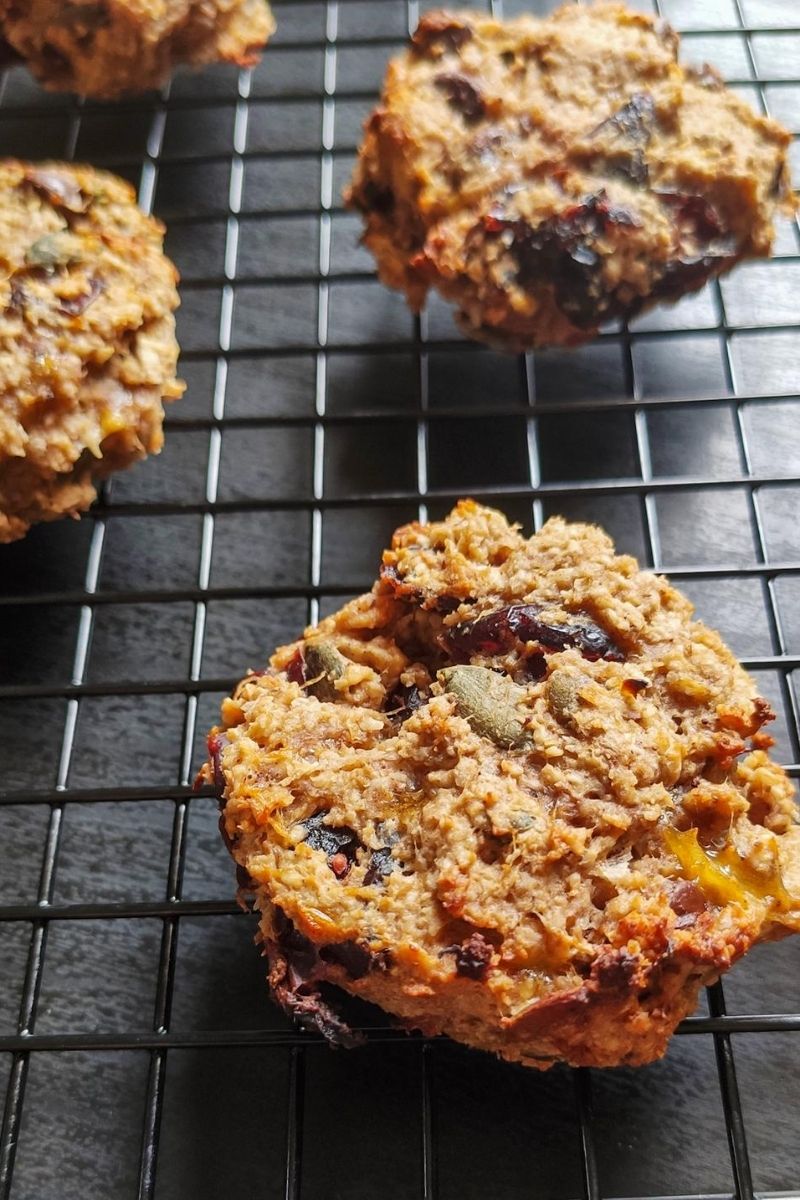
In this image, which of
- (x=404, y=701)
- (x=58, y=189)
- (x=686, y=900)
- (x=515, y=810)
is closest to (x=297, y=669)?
(x=404, y=701)

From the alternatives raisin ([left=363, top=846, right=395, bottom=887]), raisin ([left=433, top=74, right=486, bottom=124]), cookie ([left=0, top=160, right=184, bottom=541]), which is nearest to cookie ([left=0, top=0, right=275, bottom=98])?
cookie ([left=0, top=160, right=184, bottom=541])

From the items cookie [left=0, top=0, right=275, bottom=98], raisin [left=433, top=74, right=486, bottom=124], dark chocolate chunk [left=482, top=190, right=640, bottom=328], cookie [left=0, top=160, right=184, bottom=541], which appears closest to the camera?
cookie [left=0, top=160, right=184, bottom=541]

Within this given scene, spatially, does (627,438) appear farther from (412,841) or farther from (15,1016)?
(15,1016)

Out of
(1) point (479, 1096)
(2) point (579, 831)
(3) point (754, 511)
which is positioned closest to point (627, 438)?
(3) point (754, 511)

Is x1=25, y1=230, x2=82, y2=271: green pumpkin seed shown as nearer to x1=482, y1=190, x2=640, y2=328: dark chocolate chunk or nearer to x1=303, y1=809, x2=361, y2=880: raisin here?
x1=482, y1=190, x2=640, y2=328: dark chocolate chunk

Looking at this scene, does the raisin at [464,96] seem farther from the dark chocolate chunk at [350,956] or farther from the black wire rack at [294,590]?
the dark chocolate chunk at [350,956]

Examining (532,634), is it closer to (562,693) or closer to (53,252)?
(562,693)
